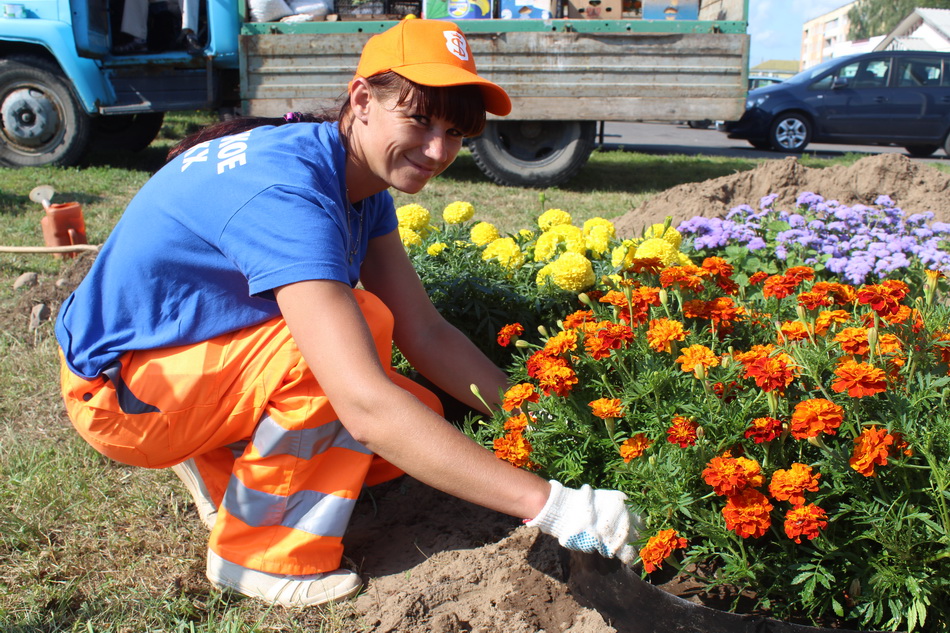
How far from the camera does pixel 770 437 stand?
1.45 meters

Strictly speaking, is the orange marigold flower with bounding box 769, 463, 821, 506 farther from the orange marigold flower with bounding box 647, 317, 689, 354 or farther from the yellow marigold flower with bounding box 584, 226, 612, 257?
the yellow marigold flower with bounding box 584, 226, 612, 257

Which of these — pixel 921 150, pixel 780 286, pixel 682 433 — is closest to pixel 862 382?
pixel 682 433

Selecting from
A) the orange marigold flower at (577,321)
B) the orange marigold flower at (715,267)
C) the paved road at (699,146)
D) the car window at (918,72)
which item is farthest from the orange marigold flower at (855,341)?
the car window at (918,72)

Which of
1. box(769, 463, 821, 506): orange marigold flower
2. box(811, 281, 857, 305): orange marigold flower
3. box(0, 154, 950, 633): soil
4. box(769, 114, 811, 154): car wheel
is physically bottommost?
box(0, 154, 950, 633): soil

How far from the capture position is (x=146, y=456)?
1.99 meters

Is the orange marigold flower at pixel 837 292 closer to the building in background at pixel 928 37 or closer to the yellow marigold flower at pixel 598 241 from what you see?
the yellow marigold flower at pixel 598 241

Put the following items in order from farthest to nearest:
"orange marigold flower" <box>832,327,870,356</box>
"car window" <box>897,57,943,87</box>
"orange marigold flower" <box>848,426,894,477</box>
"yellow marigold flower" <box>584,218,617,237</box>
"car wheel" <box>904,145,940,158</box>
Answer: "car wheel" <box>904,145,940,158</box> → "car window" <box>897,57,943,87</box> → "yellow marigold flower" <box>584,218,617,237</box> → "orange marigold flower" <box>832,327,870,356</box> → "orange marigold flower" <box>848,426,894,477</box>

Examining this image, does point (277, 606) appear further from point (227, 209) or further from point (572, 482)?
point (227, 209)

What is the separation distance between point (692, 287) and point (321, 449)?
104cm

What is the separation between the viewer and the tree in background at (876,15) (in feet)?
181

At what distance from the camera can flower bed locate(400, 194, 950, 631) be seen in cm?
142

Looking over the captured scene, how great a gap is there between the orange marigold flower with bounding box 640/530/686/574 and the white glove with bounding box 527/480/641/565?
139mm

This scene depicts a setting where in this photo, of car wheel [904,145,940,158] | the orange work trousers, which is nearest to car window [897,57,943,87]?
car wheel [904,145,940,158]

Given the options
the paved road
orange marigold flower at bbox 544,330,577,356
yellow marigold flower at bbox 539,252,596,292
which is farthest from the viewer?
the paved road
